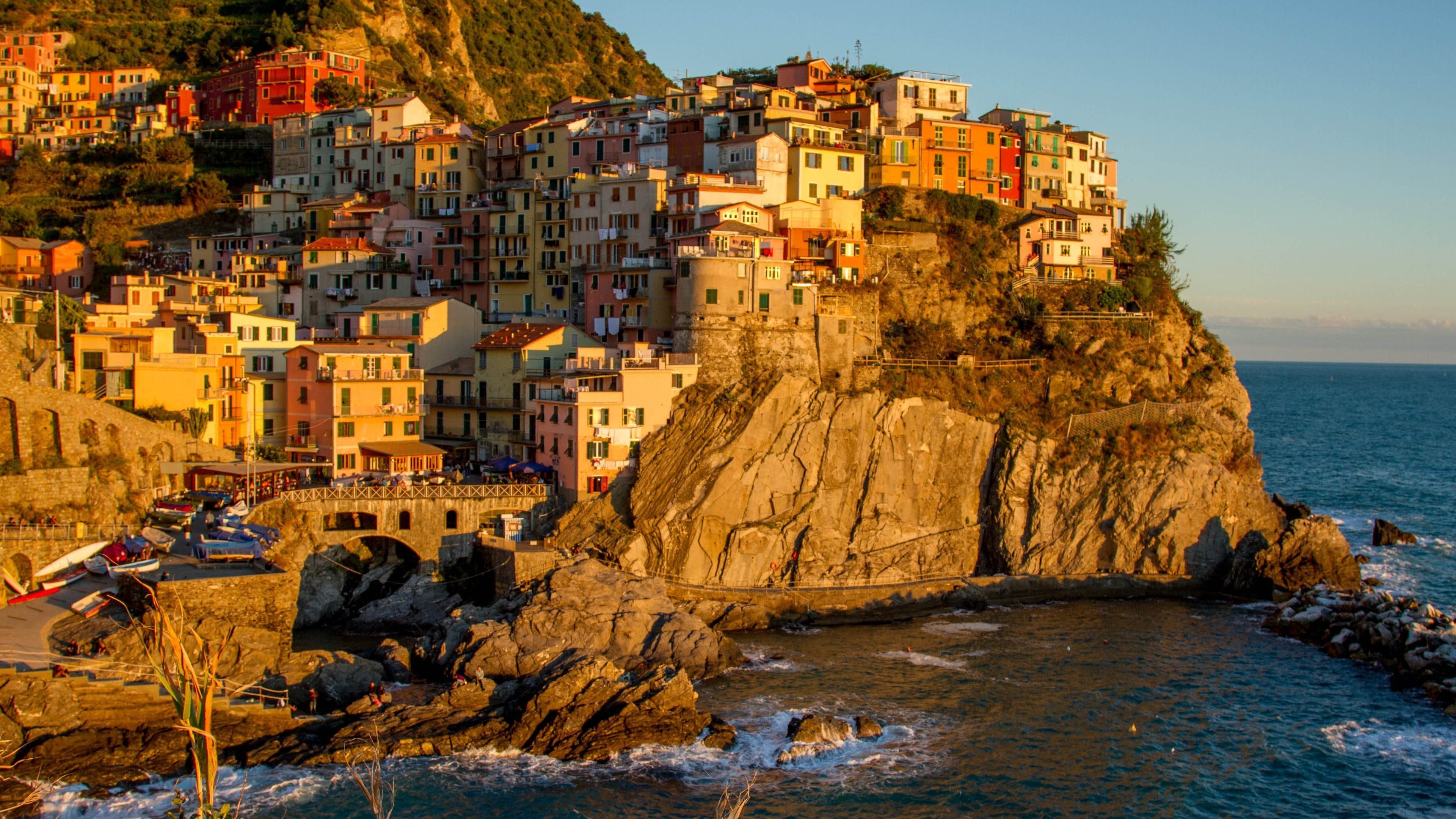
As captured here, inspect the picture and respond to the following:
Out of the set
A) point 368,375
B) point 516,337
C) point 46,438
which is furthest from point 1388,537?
point 46,438

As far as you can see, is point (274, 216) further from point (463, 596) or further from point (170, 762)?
point (170, 762)

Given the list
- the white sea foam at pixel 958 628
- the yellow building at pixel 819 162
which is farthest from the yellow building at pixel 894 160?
the white sea foam at pixel 958 628

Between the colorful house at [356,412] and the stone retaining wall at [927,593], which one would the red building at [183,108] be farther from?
the stone retaining wall at [927,593]

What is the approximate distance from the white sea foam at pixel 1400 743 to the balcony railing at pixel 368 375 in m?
41.8

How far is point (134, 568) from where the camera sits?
45031 mm

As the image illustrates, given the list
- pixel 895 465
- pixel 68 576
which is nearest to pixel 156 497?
pixel 68 576

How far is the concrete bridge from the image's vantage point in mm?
52188

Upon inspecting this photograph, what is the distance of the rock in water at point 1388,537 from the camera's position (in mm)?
68062

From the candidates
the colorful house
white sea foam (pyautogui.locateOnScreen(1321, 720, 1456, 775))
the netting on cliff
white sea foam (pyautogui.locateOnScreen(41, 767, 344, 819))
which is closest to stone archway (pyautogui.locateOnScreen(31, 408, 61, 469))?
the colorful house

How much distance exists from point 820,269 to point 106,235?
54.0 metres

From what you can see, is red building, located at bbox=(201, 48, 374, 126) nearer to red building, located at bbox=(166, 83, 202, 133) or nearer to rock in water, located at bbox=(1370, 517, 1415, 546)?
red building, located at bbox=(166, 83, 202, 133)

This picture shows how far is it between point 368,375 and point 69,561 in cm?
1749

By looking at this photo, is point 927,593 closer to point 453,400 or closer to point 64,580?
point 453,400

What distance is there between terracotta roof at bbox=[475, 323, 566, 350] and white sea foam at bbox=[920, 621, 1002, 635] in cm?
2459
